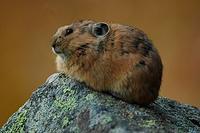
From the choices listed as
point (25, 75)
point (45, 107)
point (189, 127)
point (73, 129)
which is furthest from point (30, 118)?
point (25, 75)

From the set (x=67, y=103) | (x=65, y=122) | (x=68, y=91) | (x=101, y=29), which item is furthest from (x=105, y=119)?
(x=101, y=29)

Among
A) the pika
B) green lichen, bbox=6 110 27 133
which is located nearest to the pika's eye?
the pika

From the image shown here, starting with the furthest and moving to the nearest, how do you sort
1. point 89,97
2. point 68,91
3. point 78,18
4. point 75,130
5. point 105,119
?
point 78,18 < point 68,91 < point 89,97 < point 75,130 < point 105,119

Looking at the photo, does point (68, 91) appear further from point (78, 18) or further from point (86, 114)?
point (78, 18)

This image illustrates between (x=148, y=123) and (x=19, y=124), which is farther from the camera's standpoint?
(x=19, y=124)

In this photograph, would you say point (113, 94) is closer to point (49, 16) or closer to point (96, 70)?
point (96, 70)

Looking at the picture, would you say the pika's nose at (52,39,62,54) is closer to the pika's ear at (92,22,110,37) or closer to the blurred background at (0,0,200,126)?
the pika's ear at (92,22,110,37)
